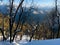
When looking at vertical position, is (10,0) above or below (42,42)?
above

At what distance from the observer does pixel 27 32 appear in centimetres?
2155

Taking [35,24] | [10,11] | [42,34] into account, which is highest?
[10,11]

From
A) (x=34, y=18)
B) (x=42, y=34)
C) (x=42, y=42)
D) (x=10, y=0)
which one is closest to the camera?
(x=42, y=42)

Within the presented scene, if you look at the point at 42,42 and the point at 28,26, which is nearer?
the point at 42,42

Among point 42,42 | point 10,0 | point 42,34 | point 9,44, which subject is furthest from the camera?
point 42,34

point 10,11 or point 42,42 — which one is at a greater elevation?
→ point 10,11

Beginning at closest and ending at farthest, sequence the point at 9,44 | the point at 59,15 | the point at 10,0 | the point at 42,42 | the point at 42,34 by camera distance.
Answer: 1. the point at 9,44
2. the point at 42,42
3. the point at 10,0
4. the point at 59,15
5. the point at 42,34

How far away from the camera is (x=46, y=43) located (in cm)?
503

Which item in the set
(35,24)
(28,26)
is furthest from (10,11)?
(28,26)

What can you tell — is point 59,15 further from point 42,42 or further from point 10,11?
point 42,42

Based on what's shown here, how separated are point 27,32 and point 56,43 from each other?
1657cm

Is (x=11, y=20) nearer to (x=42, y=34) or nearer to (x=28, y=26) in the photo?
(x=28, y=26)

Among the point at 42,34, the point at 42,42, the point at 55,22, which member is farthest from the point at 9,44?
the point at 42,34

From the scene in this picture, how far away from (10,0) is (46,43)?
6.69 meters
